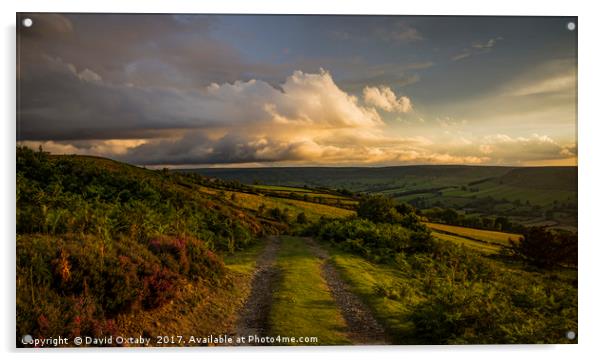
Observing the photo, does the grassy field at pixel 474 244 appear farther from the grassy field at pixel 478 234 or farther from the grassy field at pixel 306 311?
the grassy field at pixel 306 311

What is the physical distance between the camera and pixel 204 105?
32.4 ft

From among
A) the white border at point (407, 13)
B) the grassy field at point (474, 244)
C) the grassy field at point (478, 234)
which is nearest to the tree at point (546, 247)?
the grassy field at point (478, 234)

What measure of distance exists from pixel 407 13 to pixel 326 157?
3814 millimetres

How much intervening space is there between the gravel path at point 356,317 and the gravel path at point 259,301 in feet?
4.62

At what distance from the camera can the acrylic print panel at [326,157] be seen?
29.9 feet

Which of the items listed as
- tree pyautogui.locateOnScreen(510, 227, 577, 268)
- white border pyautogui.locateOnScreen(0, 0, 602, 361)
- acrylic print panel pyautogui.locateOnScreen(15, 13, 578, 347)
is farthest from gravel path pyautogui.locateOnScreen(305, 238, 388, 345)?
tree pyautogui.locateOnScreen(510, 227, 577, 268)

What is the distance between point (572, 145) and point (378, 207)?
4685 millimetres

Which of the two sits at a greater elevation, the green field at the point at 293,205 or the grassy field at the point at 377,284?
the green field at the point at 293,205

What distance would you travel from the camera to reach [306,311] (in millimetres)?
8930

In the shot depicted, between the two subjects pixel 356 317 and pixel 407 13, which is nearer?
pixel 356 317

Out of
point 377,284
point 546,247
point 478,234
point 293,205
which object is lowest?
point 377,284

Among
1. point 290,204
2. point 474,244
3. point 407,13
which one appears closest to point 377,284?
point 474,244

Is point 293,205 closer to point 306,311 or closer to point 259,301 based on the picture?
point 259,301
